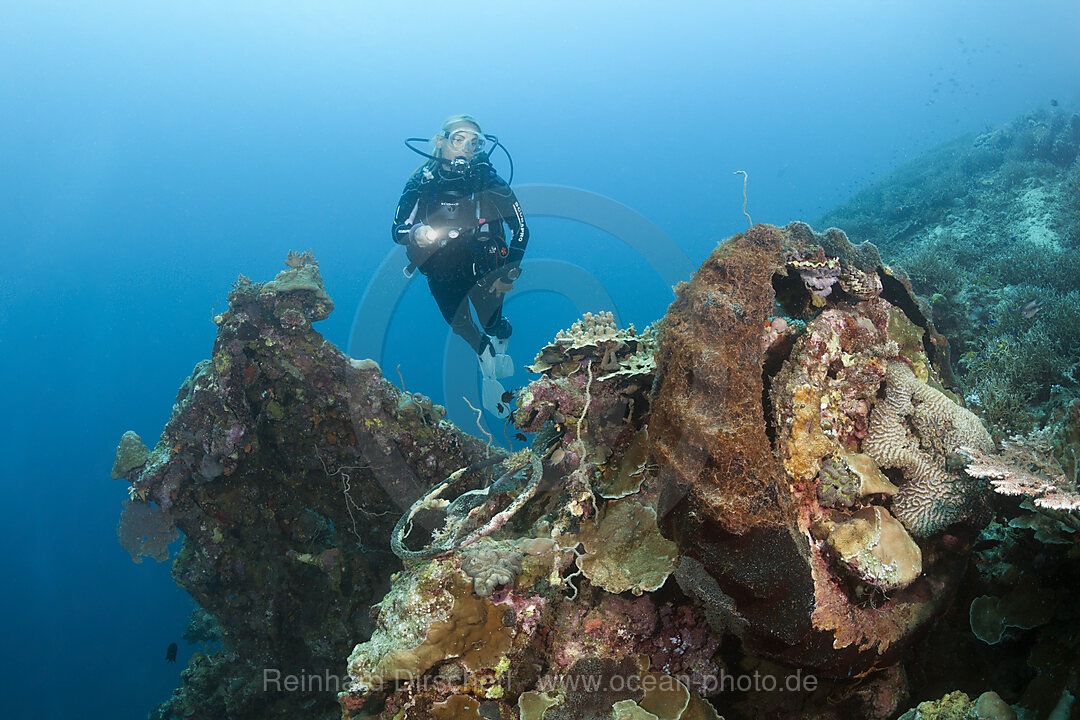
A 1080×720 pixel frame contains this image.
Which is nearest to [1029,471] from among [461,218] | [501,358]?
[461,218]

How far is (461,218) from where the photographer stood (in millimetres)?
7715

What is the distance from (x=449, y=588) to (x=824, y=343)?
243 cm

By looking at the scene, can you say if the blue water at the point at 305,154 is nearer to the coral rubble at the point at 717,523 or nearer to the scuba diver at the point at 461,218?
the scuba diver at the point at 461,218

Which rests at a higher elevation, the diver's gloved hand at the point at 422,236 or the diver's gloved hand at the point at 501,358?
the diver's gloved hand at the point at 422,236

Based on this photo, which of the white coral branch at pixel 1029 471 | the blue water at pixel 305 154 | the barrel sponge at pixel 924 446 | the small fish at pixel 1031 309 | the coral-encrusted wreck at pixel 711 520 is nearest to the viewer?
the white coral branch at pixel 1029 471

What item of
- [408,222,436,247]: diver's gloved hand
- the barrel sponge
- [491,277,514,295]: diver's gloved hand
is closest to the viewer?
the barrel sponge

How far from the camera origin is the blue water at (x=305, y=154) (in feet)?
108

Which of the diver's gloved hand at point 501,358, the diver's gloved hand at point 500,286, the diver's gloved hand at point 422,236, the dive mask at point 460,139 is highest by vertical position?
the dive mask at point 460,139

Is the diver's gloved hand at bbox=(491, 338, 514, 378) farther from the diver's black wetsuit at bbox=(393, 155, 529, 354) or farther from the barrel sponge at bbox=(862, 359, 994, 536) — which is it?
the barrel sponge at bbox=(862, 359, 994, 536)

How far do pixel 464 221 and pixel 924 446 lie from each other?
22.3ft

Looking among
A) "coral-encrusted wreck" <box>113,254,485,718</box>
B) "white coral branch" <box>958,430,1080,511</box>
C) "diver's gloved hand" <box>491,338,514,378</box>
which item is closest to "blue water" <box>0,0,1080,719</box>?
"diver's gloved hand" <box>491,338,514,378</box>

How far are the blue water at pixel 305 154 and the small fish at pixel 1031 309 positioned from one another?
84.3 feet

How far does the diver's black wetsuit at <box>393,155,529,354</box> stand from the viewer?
759cm

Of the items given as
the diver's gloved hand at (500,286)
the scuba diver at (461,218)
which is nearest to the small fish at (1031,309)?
the scuba diver at (461,218)
